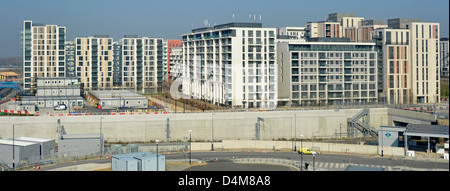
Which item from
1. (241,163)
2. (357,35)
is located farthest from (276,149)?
(357,35)

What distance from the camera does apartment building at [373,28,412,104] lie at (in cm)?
3569

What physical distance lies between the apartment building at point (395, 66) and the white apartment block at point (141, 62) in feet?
68.2

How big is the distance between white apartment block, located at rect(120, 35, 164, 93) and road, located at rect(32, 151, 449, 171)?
2891 centimetres

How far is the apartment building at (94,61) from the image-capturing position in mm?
45656

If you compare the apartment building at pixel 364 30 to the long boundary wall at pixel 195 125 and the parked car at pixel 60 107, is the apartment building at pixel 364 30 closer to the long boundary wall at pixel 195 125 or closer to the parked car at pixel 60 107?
the long boundary wall at pixel 195 125

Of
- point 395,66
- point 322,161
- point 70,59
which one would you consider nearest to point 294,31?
point 395,66

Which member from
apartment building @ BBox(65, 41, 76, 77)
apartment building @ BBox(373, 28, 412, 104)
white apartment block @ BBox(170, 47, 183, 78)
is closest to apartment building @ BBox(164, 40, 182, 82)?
white apartment block @ BBox(170, 47, 183, 78)

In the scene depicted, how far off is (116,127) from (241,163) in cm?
1015

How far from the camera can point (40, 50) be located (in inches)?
1657

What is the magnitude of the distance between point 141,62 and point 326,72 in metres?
20.2

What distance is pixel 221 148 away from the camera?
2078 cm

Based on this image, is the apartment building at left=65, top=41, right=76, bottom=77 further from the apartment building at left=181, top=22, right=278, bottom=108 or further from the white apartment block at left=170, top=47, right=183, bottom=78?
the apartment building at left=181, top=22, right=278, bottom=108

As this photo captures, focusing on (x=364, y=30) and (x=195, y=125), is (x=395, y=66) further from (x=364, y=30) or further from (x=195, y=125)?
(x=195, y=125)
